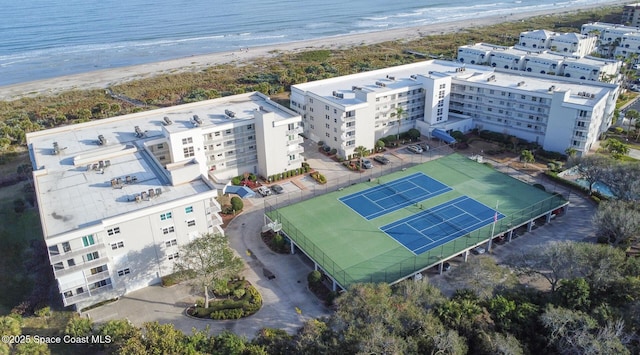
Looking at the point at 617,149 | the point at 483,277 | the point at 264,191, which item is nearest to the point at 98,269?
the point at 264,191

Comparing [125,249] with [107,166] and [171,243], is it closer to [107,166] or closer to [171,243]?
[171,243]

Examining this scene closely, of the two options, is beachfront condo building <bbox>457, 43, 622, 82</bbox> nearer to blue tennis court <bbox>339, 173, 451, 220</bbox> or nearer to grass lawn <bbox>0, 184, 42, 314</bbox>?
blue tennis court <bbox>339, 173, 451, 220</bbox>

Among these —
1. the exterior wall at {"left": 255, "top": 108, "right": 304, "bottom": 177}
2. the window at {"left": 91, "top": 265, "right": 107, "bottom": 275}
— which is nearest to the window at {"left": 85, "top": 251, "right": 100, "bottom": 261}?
the window at {"left": 91, "top": 265, "right": 107, "bottom": 275}

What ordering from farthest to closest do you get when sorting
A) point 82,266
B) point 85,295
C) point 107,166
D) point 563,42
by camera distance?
point 563,42 → point 107,166 → point 85,295 → point 82,266

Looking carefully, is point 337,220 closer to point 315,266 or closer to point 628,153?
point 315,266

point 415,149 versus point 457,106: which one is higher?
point 457,106

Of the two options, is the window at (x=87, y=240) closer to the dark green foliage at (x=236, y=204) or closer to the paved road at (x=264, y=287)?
the paved road at (x=264, y=287)

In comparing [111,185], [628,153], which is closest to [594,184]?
[628,153]
